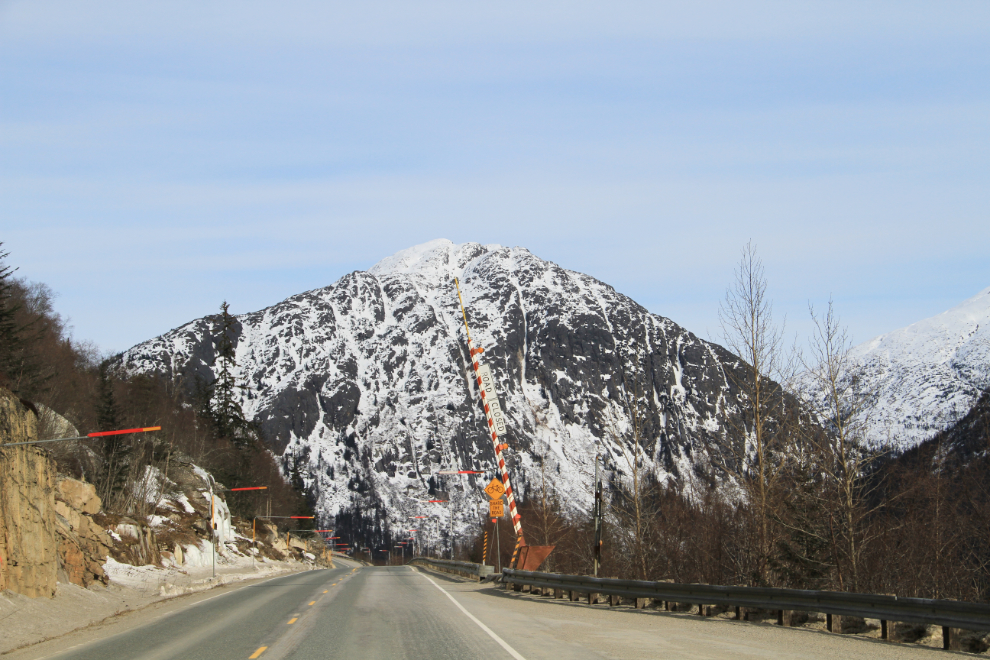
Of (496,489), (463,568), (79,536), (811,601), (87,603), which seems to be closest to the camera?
(811,601)

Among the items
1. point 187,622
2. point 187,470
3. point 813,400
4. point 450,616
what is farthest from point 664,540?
point 187,470

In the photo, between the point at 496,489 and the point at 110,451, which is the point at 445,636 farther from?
the point at 110,451

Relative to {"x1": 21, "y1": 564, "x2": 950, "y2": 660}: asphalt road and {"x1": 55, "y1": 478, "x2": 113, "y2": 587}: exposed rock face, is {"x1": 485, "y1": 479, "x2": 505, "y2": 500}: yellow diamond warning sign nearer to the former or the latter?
{"x1": 21, "y1": 564, "x2": 950, "y2": 660}: asphalt road

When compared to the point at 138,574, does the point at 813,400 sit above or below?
above

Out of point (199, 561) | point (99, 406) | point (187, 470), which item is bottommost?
point (199, 561)

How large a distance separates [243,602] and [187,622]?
5.93 meters

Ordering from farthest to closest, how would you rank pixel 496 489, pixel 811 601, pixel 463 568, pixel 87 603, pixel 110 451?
pixel 110 451 → pixel 463 568 → pixel 496 489 → pixel 87 603 → pixel 811 601

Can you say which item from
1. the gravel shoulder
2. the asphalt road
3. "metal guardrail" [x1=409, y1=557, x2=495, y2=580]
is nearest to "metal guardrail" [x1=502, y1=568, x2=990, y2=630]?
the asphalt road

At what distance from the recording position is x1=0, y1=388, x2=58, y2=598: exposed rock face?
20625 mm

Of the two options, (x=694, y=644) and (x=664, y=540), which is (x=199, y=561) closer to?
(x=664, y=540)

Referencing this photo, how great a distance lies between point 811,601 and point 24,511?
19.3 metres

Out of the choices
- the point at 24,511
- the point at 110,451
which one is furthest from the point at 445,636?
the point at 110,451

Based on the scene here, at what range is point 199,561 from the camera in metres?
48.8

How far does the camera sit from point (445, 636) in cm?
1481
